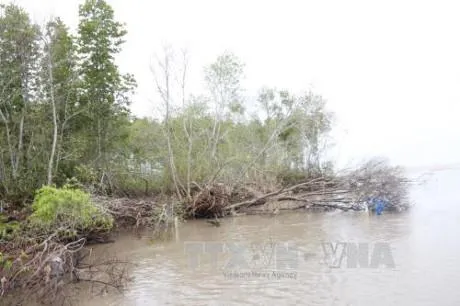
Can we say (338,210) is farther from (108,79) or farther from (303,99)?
(108,79)

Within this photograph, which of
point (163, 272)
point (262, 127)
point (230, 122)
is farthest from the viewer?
point (262, 127)

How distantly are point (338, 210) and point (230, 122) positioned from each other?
25.7ft

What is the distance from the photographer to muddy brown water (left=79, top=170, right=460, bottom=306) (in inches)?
243

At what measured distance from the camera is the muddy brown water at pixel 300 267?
6168 mm

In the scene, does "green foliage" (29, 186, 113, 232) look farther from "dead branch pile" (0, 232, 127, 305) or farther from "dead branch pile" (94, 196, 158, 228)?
"dead branch pile" (94, 196, 158, 228)

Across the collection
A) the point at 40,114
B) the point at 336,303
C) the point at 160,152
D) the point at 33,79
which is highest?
the point at 33,79

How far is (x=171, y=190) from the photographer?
16.5m

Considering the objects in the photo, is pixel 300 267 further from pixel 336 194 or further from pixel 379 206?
pixel 336 194

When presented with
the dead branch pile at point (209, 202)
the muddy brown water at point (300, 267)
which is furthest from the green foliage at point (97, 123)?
the muddy brown water at point (300, 267)

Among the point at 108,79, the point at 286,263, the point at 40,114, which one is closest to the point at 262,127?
the point at 108,79

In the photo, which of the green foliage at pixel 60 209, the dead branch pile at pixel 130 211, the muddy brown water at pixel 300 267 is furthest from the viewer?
the dead branch pile at pixel 130 211

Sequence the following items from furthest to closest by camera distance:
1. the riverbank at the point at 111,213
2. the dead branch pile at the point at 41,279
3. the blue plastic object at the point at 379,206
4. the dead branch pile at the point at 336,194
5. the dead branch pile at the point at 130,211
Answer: the dead branch pile at the point at 336,194 < the blue plastic object at the point at 379,206 < the dead branch pile at the point at 130,211 < the riverbank at the point at 111,213 < the dead branch pile at the point at 41,279

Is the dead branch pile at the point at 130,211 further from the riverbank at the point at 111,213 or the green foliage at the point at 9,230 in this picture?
the green foliage at the point at 9,230

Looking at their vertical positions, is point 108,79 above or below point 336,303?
above
